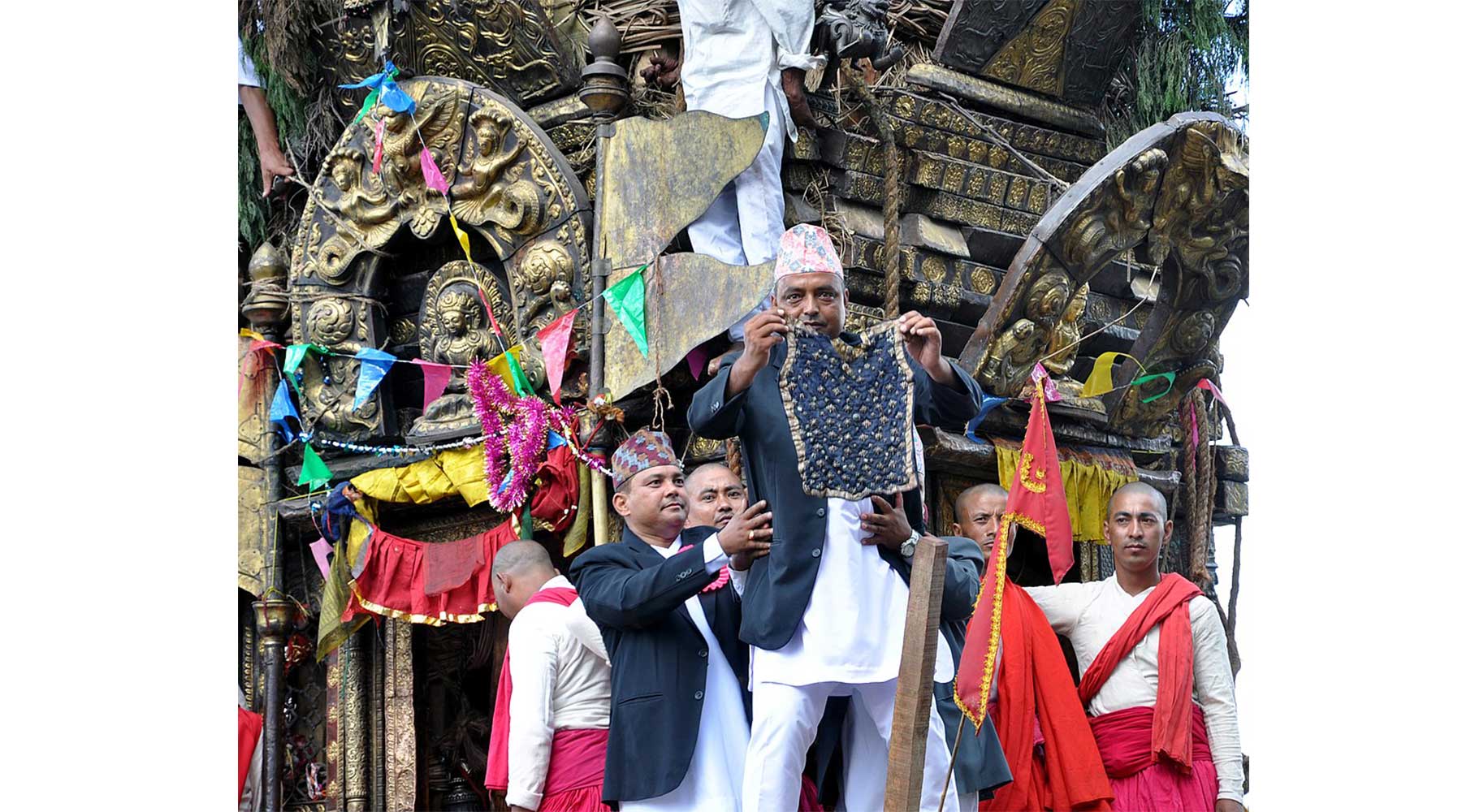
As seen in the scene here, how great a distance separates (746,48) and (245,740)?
348 centimetres

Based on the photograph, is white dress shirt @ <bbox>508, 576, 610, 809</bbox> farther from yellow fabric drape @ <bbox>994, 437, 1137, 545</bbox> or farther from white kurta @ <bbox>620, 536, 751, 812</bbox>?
yellow fabric drape @ <bbox>994, 437, 1137, 545</bbox>

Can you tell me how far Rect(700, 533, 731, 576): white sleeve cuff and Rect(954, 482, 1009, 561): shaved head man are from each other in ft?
7.43

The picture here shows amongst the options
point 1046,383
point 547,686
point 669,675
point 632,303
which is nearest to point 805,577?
point 669,675

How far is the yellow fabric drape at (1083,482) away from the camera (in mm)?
7832

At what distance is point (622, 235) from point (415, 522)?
5.83 ft

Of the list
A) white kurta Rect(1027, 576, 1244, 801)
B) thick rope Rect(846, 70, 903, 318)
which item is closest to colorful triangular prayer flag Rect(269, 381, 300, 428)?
thick rope Rect(846, 70, 903, 318)

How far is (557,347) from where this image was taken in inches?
295

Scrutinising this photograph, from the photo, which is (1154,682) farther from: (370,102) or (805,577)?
(370,102)

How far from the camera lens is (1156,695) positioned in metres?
6.35

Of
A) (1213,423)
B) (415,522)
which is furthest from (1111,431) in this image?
(415,522)

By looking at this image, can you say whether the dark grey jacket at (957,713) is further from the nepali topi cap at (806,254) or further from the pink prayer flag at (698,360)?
the pink prayer flag at (698,360)

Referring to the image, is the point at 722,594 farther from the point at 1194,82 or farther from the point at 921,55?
the point at 1194,82

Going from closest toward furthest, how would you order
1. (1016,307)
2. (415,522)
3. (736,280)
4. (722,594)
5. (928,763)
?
(928,763) → (722,594) → (736,280) → (1016,307) → (415,522)

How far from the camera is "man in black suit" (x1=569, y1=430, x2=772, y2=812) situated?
4.96 meters
